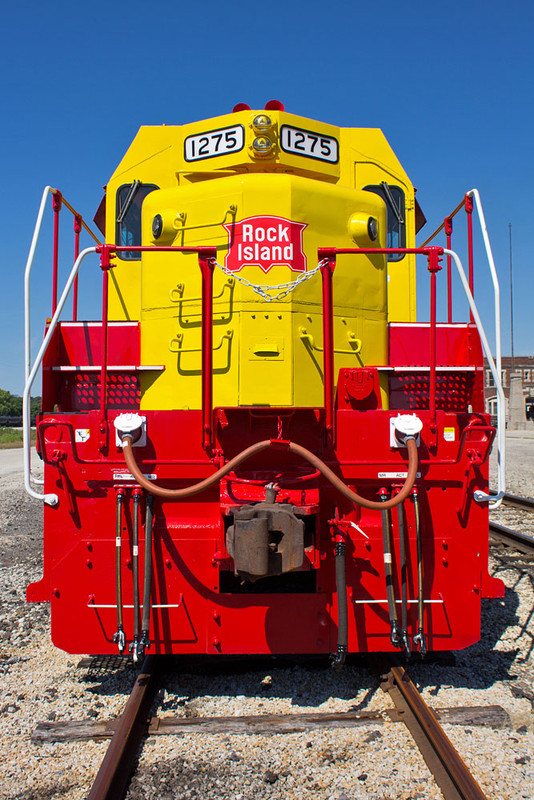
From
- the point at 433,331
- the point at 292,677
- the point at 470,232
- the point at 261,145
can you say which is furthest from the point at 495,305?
the point at 292,677

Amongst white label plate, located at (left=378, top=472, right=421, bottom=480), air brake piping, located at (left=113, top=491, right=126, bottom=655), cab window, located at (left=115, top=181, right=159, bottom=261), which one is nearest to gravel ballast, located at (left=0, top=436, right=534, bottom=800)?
air brake piping, located at (left=113, top=491, right=126, bottom=655)

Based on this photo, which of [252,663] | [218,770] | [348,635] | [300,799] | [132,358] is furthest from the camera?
[132,358]

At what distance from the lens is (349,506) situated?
3.81 m

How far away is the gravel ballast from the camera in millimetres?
2881

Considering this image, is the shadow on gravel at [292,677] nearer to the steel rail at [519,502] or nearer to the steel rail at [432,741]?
the steel rail at [432,741]

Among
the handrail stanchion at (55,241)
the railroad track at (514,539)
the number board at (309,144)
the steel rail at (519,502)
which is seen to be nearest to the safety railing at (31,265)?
the handrail stanchion at (55,241)

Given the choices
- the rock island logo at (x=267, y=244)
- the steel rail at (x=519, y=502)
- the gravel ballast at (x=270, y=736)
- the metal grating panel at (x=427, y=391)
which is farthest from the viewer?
the steel rail at (x=519, y=502)

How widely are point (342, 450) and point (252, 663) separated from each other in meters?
1.70

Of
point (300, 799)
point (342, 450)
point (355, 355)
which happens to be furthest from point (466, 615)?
point (355, 355)

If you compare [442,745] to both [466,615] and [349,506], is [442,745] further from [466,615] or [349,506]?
[349,506]

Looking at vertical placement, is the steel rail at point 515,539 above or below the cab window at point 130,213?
below

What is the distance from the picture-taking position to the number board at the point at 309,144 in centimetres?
465

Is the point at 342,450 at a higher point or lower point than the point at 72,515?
higher

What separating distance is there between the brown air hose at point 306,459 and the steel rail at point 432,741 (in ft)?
3.83
